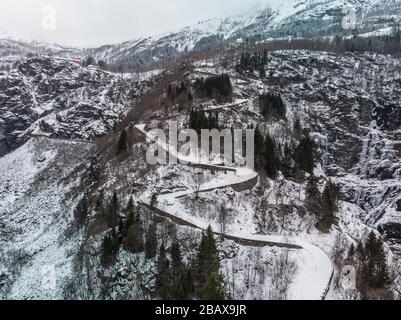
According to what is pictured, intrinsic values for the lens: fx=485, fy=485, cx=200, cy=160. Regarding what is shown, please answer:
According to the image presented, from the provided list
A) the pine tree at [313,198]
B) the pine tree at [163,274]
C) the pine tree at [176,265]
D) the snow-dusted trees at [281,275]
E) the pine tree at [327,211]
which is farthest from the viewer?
the pine tree at [313,198]

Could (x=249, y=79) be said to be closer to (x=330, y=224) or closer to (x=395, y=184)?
(x=395, y=184)

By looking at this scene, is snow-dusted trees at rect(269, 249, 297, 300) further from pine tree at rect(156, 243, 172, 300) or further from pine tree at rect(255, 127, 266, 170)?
pine tree at rect(255, 127, 266, 170)

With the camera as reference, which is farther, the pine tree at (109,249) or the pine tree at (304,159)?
the pine tree at (304,159)

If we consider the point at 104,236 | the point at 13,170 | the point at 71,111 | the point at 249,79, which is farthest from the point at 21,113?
the point at 104,236

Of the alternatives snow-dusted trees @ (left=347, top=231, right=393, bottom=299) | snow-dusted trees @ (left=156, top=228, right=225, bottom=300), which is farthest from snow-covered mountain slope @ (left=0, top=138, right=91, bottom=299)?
snow-dusted trees @ (left=347, top=231, right=393, bottom=299)

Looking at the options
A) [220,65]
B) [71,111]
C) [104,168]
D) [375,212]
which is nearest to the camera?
[104,168]

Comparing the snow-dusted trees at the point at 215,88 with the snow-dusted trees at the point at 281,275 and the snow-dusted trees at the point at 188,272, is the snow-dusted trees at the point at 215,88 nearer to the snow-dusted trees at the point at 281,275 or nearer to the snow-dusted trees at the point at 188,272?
the snow-dusted trees at the point at 188,272

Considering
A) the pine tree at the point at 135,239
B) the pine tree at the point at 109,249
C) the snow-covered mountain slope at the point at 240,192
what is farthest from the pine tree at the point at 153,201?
the pine tree at the point at 109,249

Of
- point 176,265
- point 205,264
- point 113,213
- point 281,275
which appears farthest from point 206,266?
point 113,213

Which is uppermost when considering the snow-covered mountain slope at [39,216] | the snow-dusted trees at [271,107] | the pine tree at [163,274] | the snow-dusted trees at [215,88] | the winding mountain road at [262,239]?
the snow-dusted trees at [215,88]
